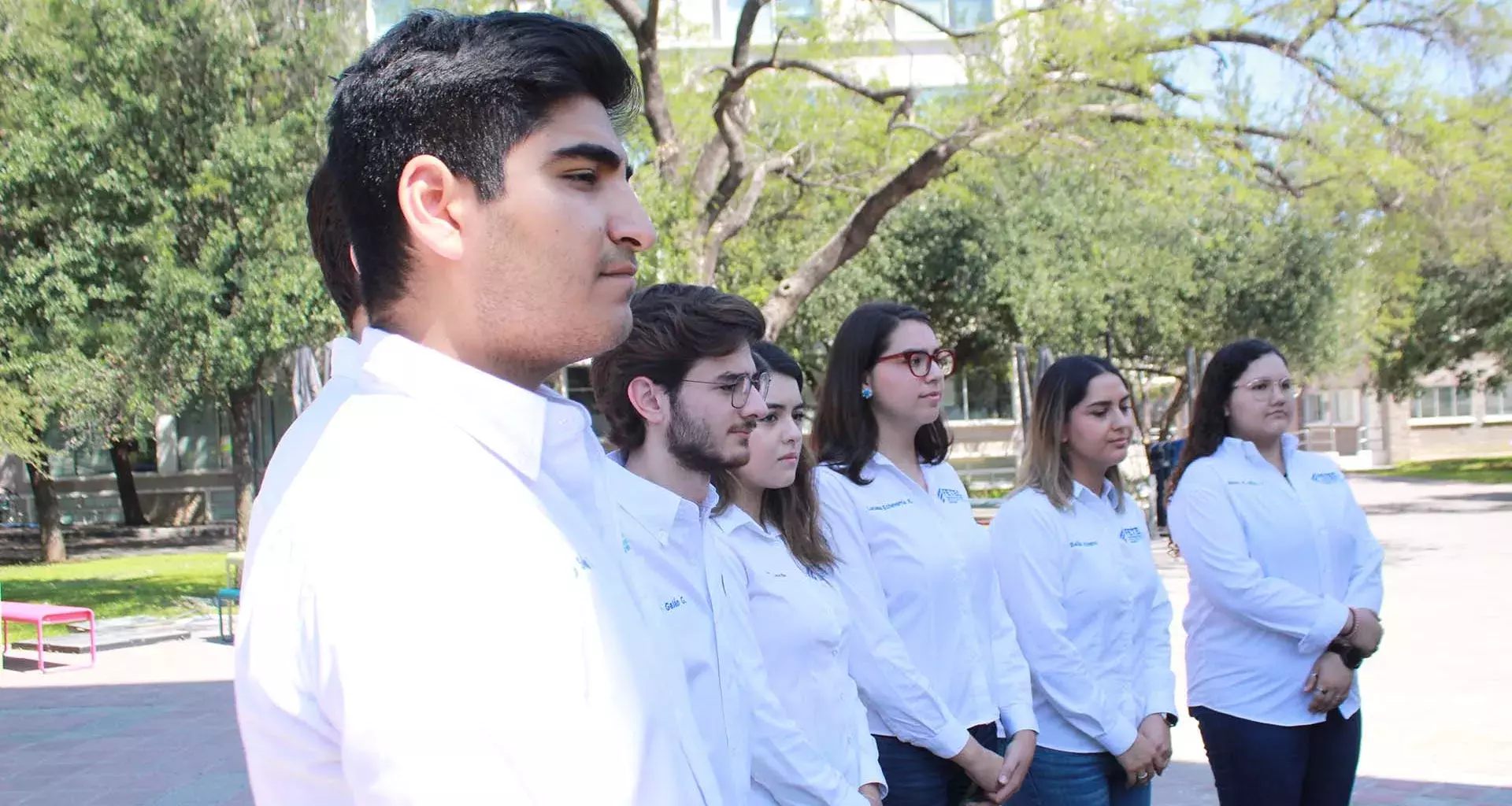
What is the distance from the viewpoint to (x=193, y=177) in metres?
16.2

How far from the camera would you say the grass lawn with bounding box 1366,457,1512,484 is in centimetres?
3450

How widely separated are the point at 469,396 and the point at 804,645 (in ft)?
6.76

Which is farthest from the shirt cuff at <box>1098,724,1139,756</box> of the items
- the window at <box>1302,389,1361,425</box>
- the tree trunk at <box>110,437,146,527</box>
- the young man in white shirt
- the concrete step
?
the window at <box>1302,389,1361,425</box>

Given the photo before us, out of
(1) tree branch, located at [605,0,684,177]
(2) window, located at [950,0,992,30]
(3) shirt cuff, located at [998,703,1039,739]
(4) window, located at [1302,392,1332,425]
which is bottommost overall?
(4) window, located at [1302,392,1332,425]

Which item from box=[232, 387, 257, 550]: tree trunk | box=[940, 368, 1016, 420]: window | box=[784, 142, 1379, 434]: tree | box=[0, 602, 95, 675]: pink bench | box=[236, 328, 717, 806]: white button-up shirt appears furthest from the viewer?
box=[940, 368, 1016, 420]: window

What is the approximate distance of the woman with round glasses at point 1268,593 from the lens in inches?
167

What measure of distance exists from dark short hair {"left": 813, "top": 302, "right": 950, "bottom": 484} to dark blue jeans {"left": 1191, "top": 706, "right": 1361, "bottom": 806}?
1.27m

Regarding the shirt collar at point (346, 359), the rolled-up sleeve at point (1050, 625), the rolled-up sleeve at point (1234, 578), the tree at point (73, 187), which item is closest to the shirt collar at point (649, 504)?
the shirt collar at point (346, 359)

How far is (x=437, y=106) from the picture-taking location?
4.43 feet

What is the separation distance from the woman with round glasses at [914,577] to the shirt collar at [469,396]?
2532mm

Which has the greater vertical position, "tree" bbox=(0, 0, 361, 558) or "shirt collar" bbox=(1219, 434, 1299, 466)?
"tree" bbox=(0, 0, 361, 558)

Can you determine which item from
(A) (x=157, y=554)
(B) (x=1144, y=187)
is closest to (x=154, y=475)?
(A) (x=157, y=554)

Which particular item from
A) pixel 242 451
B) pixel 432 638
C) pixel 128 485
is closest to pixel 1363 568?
pixel 432 638

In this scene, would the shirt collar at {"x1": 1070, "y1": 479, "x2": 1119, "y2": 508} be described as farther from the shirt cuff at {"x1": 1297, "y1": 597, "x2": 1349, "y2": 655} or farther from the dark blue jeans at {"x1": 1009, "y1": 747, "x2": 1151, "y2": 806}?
the dark blue jeans at {"x1": 1009, "y1": 747, "x2": 1151, "y2": 806}
